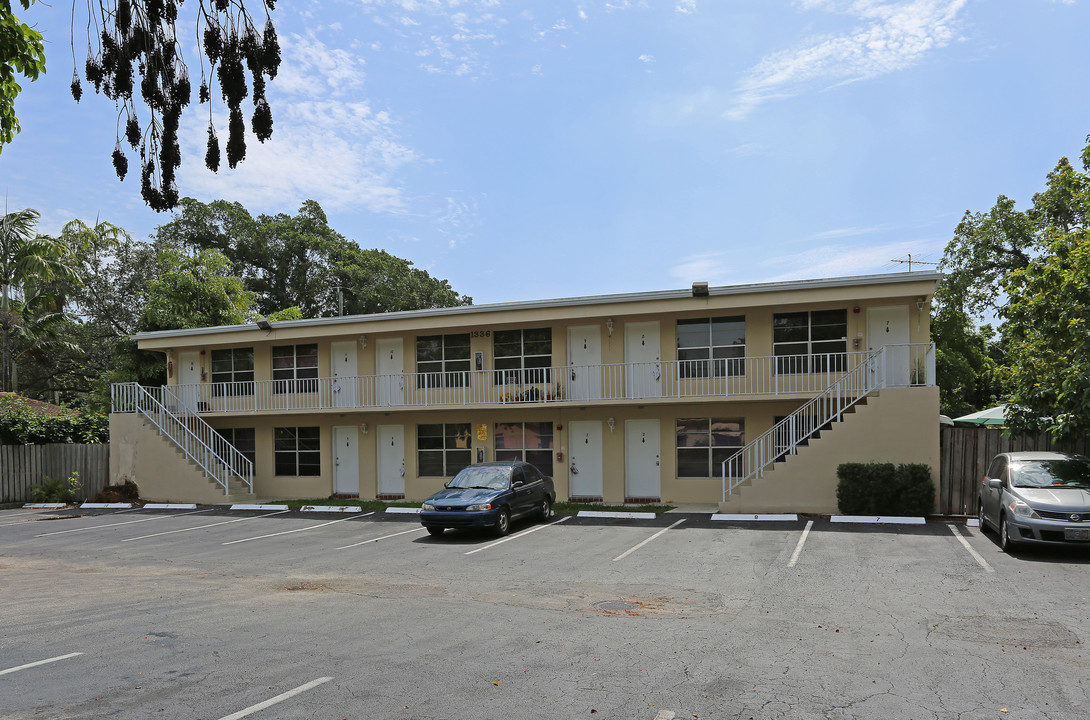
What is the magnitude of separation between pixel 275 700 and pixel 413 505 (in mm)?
14948

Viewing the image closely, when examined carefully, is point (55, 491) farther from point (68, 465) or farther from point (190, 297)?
point (190, 297)

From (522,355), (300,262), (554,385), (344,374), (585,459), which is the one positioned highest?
(300,262)

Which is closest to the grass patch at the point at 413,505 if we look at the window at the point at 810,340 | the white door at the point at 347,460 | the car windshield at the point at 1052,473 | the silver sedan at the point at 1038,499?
the white door at the point at 347,460

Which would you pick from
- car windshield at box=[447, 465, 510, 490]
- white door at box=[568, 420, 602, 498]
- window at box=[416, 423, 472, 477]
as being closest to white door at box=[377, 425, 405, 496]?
window at box=[416, 423, 472, 477]

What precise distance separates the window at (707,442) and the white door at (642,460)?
2.08 feet

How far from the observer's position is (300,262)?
47.8 metres

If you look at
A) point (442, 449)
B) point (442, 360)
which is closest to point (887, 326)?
point (442, 360)

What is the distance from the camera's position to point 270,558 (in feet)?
44.2

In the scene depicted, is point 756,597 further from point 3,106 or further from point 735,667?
point 3,106

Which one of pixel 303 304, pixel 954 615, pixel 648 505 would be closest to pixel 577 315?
pixel 648 505

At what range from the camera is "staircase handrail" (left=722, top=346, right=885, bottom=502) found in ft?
56.9

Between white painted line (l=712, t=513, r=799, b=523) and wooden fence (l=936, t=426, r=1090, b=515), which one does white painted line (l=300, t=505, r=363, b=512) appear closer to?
white painted line (l=712, t=513, r=799, b=523)

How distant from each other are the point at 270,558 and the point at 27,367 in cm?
3340

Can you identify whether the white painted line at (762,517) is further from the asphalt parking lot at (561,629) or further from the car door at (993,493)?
the car door at (993,493)
